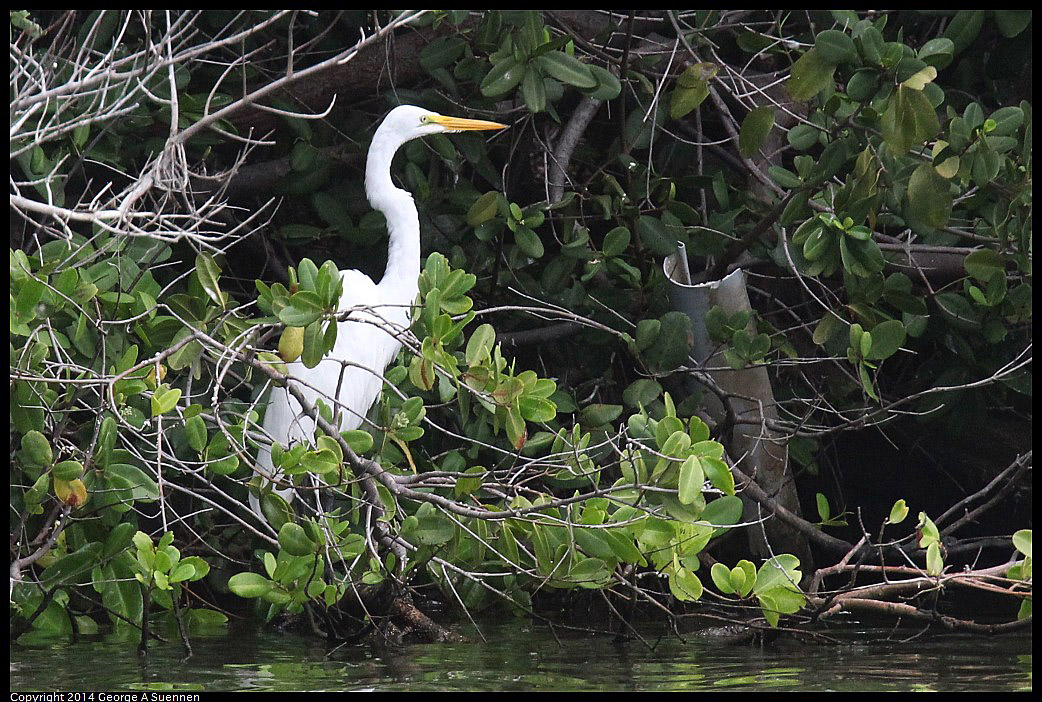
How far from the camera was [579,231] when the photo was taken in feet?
11.7

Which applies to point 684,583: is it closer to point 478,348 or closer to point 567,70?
point 478,348

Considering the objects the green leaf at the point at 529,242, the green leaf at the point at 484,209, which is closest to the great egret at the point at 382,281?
the green leaf at the point at 484,209

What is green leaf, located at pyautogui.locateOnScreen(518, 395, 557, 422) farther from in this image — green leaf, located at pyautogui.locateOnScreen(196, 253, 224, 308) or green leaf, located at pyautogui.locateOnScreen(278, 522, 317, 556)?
green leaf, located at pyautogui.locateOnScreen(196, 253, 224, 308)

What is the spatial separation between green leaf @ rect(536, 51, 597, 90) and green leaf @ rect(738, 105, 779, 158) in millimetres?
409

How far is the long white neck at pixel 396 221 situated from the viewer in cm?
347

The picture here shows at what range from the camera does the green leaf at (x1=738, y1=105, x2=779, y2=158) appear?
2.91m

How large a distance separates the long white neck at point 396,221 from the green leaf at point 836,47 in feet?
4.37

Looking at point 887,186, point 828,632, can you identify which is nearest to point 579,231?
point 887,186

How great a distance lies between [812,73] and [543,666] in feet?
4.71

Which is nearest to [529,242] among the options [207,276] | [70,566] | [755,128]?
[755,128]

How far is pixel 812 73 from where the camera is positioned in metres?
2.61

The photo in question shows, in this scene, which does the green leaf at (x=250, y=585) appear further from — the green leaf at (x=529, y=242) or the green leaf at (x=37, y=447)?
the green leaf at (x=529, y=242)

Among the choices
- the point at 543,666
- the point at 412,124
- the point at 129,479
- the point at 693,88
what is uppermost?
the point at 412,124

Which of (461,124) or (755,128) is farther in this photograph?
(461,124)
